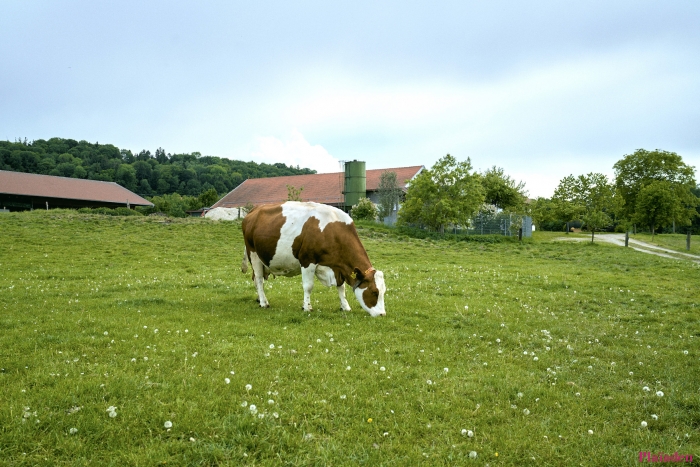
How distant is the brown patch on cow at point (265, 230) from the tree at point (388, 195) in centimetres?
3740

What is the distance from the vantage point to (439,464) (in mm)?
4191

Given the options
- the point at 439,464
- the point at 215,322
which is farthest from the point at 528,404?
the point at 215,322

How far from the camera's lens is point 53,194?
184 feet

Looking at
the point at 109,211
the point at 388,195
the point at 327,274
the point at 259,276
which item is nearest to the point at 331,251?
the point at 327,274

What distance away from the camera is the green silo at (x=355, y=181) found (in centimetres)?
5397

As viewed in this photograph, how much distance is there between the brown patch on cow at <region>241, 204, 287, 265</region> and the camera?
11.1 metres

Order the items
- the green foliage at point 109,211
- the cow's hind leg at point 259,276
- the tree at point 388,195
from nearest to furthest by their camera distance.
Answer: the cow's hind leg at point 259,276
the green foliage at point 109,211
the tree at point 388,195

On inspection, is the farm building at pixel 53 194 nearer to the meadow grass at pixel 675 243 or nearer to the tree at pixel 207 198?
the tree at pixel 207 198

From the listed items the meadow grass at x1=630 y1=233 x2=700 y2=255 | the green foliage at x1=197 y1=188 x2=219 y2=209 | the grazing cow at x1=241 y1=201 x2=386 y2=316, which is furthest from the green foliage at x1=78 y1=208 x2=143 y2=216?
the meadow grass at x1=630 y1=233 x2=700 y2=255

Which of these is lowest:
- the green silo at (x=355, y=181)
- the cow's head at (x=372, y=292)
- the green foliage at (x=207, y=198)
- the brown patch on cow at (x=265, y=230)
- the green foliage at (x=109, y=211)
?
the cow's head at (x=372, y=292)

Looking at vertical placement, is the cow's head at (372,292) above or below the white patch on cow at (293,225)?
below

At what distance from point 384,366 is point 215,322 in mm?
4321

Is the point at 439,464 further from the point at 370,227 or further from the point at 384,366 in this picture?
the point at 370,227

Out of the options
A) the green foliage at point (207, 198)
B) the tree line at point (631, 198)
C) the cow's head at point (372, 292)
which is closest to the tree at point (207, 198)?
the green foliage at point (207, 198)
